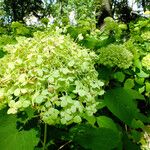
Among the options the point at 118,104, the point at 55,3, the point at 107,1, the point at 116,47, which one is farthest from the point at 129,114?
the point at 55,3

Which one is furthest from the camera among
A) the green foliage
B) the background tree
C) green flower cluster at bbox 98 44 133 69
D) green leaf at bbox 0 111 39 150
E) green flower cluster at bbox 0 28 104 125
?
the background tree

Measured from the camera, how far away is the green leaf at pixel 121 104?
164 cm

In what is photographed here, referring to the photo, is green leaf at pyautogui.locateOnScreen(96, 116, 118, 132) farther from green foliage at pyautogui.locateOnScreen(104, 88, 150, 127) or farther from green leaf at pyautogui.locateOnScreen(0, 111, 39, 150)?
green leaf at pyautogui.locateOnScreen(0, 111, 39, 150)

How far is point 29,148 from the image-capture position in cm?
128

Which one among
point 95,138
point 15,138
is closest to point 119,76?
point 95,138

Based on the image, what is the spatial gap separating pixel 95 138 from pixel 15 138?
1.15 ft

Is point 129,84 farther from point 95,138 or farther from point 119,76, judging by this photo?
point 95,138

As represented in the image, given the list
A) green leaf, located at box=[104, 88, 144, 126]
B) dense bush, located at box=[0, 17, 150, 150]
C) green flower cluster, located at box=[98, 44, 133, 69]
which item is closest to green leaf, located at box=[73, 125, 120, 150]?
dense bush, located at box=[0, 17, 150, 150]

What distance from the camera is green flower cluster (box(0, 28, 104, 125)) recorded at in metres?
1.16

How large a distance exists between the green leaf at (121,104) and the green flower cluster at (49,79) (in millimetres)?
366

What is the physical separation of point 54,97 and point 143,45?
1.60 meters

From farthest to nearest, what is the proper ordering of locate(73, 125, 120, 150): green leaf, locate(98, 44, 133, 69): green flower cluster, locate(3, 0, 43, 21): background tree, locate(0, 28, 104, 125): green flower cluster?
locate(3, 0, 43, 21): background tree
locate(98, 44, 133, 69): green flower cluster
locate(73, 125, 120, 150): green leaf
locate(0, 28, 104, 125): green flower cluster

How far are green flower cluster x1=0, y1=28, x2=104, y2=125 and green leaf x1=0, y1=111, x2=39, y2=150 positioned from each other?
5.9 inches

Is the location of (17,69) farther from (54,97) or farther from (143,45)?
(143,45)
